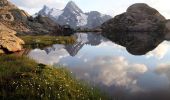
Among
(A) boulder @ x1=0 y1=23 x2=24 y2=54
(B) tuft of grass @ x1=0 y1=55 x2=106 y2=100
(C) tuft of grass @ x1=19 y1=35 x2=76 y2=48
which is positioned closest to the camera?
(B) tuft of grass @ x1=0 y1=55 x2=106 y2=100

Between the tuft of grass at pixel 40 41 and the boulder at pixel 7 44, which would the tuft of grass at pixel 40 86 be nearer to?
the boulder at pixel 7 44

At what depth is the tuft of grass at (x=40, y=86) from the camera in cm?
1916

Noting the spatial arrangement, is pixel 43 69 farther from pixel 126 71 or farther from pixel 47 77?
pixel 126 71

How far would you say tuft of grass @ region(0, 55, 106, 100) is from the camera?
62.8ft

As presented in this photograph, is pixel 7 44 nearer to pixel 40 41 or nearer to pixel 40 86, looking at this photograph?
pixel 40 41

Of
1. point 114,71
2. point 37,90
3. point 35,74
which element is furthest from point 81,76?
point 37,90

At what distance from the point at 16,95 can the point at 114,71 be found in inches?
665

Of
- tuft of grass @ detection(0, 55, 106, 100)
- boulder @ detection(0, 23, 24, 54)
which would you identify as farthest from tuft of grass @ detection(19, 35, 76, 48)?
tuft of grass @ detection(0, 55, 106, 100)

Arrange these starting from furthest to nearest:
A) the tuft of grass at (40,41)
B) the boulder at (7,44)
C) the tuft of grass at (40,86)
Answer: the tuft of grass at (40,41) → the boulder at (7,44) → the tuft of grass at (40,86)

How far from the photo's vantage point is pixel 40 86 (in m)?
20.1

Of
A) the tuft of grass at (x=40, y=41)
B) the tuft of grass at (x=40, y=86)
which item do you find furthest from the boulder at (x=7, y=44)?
the tuft of grass at (x=40, y=86)

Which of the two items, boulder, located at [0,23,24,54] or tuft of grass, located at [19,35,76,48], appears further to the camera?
tuft of grass, located at [19,35,76,48]

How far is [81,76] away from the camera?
99.7 feet

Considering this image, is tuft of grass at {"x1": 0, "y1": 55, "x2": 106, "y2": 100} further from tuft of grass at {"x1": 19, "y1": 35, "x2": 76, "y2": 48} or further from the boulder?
tuft of grass at {"x1": 19, "y1": 35, "x2": 76, "y2": 48}
